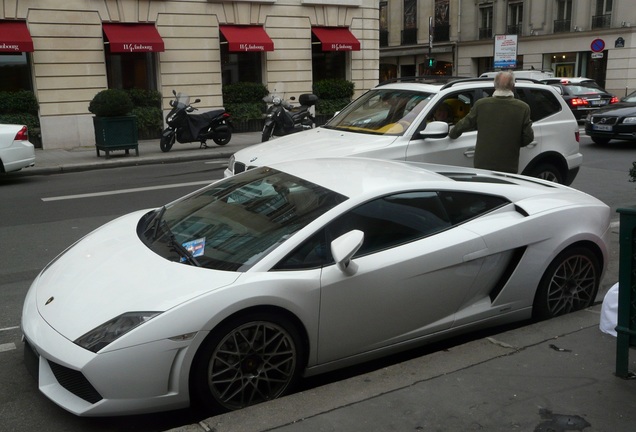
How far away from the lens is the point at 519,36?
46.0 m

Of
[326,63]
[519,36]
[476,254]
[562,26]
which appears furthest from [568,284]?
[519,36]

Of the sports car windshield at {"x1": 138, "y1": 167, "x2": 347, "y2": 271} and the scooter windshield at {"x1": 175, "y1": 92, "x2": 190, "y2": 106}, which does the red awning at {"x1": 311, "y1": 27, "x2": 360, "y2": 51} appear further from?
the sports car windshield at {"x1": 138, "y1": 167, "x2": 347, "y2": 271}

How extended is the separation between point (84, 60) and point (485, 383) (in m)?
18.7

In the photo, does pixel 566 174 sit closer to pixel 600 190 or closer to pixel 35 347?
pixel 600 190

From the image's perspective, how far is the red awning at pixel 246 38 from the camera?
2211 centimetres

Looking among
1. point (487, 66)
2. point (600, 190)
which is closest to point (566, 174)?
point (600, 190)

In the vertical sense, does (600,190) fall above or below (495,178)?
below

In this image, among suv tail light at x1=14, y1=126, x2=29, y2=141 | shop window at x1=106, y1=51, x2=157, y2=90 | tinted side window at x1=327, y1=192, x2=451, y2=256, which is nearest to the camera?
tinted side window at x1=327, y1=192, x2=451, y2=256

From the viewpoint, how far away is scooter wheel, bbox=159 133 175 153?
17.2 m

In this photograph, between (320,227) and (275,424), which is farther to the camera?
(320,227)

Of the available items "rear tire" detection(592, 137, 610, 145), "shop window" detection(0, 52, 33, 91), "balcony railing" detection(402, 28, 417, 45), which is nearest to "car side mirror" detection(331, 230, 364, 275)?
"rear tire" detection(592, 137, 610, 145)

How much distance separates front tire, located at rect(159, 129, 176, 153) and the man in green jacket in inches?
463

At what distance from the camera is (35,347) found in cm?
369

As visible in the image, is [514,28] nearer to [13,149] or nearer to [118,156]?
[118,156]
